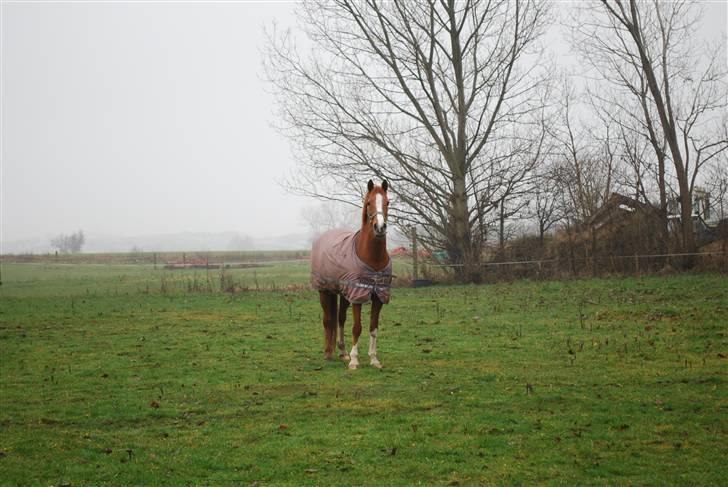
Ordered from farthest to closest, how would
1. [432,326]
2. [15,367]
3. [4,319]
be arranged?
[4,319]
[432,326]
[15,367]

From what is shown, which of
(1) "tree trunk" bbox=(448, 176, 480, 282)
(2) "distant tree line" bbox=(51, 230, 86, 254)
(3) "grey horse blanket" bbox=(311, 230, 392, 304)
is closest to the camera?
(3) "grey horse blanket" bbox=(311, 230, 392, 304)

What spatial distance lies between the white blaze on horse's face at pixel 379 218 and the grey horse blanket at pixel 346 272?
0.72 m

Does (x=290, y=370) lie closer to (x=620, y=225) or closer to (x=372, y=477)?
(x=372, y=477)

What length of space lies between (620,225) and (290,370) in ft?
62.6

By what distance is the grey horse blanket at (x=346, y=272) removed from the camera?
1100cm

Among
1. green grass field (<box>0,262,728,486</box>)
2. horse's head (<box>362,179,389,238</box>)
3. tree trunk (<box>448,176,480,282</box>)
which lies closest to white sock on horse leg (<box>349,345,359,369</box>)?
green grass field (<box>0,262,728,486</box>)

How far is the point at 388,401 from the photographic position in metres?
8.78

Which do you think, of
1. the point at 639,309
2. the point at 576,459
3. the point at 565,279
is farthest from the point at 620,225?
the point at 576,459

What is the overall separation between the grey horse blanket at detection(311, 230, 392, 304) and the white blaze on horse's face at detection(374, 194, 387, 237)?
715 millimetres

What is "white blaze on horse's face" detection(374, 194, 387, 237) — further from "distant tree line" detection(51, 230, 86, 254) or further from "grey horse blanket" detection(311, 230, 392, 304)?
"distant tree line" detection(51, 230, 86, 254)

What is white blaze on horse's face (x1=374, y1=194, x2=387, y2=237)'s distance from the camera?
408 inches

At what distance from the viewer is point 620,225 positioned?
1066 inches

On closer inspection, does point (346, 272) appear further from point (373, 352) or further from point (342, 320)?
point (342, 320)

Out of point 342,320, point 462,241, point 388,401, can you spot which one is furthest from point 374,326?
point 462,241
